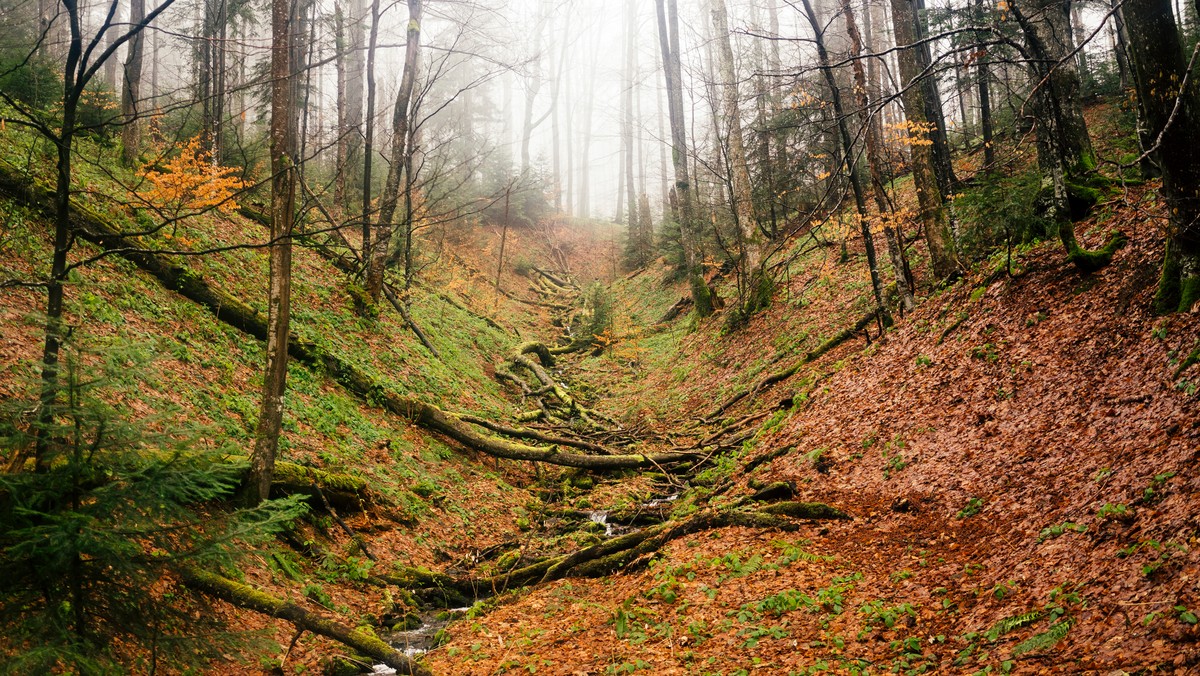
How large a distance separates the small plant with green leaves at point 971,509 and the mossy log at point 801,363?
6.24 meters

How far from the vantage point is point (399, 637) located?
633 cm

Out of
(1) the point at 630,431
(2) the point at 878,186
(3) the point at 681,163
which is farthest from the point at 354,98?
(2) the point at 878,186

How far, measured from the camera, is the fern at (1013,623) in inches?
163

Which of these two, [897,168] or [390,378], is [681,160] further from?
[390,378]

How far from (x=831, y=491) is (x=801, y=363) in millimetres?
5146

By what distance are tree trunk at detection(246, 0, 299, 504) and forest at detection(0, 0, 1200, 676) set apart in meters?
0.05

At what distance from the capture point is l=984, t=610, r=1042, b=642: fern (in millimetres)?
4133

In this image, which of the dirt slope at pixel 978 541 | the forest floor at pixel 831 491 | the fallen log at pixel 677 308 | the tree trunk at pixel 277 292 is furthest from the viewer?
the fallen log at pixel 677 308

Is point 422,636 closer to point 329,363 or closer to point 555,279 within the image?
point 329,363

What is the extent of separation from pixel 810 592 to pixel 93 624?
18.3ft

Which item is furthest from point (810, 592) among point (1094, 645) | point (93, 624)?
point (93, 624)

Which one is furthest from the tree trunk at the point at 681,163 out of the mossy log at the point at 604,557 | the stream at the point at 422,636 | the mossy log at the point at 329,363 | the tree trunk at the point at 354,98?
the stream at the point at 422,636

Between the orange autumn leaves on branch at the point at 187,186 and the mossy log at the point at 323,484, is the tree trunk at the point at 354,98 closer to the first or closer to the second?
the orange autumn leaves on branch at the point at 187,186

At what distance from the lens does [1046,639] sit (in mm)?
3875
